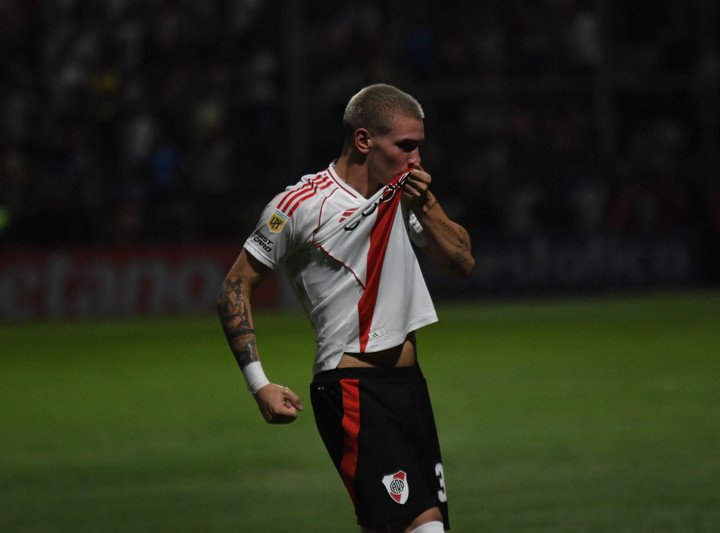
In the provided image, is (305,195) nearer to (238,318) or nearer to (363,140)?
(363,140)

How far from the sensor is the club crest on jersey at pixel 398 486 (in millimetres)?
4801

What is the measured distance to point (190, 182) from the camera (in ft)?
78.5

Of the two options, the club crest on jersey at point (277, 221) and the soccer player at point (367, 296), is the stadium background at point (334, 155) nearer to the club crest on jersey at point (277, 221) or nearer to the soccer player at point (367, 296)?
the soccer player at point (367, 296)

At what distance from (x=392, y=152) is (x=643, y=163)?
2107 centimetres

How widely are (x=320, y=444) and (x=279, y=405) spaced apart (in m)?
6.48

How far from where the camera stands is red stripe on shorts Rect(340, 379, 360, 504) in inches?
193

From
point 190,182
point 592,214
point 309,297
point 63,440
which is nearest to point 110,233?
point 190,182

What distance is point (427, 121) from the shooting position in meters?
24.8

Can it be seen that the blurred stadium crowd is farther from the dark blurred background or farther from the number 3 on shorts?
the number 3 on shorts

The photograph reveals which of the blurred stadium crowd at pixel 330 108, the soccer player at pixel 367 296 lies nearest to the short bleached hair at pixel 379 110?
the soccer player at pixel 367 296

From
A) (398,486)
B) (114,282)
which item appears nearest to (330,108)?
(114,282)

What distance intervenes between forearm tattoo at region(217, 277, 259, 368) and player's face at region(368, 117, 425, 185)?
0.65 meters

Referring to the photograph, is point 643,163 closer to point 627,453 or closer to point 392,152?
point 627,453

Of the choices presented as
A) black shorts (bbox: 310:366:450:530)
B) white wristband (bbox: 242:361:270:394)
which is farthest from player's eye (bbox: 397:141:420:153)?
white wristband (bbox: 242:361:270:394)
